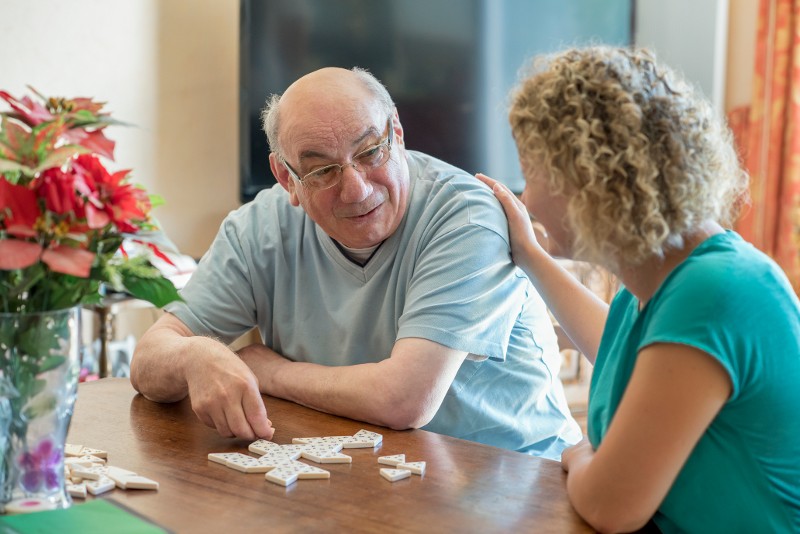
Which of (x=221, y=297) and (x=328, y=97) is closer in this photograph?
(x=328, y=97)

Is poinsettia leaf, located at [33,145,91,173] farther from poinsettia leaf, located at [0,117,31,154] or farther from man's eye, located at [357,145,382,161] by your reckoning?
man's eye, located at [357,145,382,161]

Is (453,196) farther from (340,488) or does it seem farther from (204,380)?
(340,488)

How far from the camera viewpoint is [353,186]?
1.90m

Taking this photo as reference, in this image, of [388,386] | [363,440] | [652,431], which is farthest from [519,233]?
[652,431]

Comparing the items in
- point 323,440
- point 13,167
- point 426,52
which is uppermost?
point 426,52

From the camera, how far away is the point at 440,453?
150 cm

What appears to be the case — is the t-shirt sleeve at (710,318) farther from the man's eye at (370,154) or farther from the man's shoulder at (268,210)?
the man's shoulder at (268,210)

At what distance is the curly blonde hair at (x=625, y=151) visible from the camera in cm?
120

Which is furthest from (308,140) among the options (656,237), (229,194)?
(229,194)

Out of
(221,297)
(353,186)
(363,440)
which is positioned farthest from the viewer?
(221,297)

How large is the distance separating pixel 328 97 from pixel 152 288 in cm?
79

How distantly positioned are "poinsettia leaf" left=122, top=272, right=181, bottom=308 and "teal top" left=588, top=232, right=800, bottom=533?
585mm

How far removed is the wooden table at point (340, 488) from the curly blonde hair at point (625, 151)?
0.34 metres

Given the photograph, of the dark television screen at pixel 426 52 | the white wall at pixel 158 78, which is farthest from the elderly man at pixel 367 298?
the dark television screen at pixel 426 52
